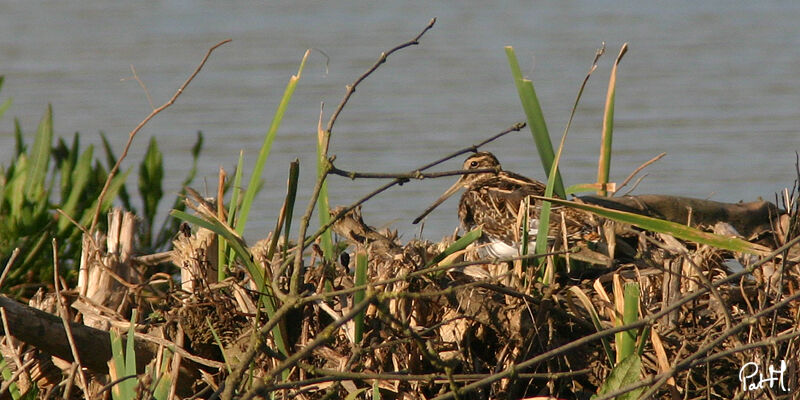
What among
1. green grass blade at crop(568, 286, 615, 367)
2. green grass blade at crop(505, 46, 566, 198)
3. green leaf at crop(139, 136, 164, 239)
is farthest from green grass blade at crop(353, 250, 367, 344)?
green leaf at crop(139, 136, 164, 239)

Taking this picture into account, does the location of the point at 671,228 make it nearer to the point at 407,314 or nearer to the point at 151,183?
the point at 407,314

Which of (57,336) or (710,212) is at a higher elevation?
(710,212)

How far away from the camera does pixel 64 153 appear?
6.75m

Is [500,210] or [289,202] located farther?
[500,210]

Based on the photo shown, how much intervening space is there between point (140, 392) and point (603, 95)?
810cm

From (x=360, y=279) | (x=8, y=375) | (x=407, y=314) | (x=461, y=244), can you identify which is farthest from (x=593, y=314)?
→ (x=8, y=375)

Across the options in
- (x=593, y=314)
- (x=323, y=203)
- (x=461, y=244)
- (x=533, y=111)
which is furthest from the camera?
(x=533, y=111)

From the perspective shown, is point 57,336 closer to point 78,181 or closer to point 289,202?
point 289,202

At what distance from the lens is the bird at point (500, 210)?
15.6 feet

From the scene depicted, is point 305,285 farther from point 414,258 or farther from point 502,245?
point 502,245

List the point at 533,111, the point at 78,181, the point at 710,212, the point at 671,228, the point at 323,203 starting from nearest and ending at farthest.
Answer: the point at 671,228, the point at 323,203, the point at 533,111, the point at 710,212, the point at 78,181

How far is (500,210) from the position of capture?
5.29 meters
